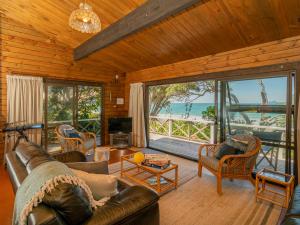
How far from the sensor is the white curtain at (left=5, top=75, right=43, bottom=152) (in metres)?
3.81

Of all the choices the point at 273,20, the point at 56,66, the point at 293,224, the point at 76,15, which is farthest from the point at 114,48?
the point at 293,224

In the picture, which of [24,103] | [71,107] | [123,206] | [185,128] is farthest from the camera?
[185,128]

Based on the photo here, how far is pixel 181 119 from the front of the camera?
6316 mm

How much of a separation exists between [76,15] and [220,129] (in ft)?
10.4

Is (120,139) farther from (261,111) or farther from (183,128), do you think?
(261,111)

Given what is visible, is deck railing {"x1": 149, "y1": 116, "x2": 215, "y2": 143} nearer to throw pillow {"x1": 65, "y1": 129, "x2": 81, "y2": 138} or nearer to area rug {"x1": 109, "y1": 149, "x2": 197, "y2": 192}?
area rug {"x1": 109, "y1": 149, "x2": 197, "y2": 192}

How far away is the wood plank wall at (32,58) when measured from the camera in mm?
3780

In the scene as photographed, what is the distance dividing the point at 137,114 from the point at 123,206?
4.09m

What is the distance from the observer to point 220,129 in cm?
360

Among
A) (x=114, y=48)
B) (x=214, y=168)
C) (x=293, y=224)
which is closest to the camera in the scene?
(x=293, y=224)

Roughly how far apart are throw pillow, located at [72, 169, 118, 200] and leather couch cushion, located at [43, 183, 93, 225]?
0.96 ft

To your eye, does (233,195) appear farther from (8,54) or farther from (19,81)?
(8,54)

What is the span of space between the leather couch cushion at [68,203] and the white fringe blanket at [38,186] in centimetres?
3

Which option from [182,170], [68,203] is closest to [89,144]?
[182,170]
